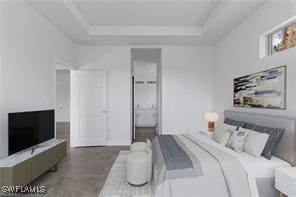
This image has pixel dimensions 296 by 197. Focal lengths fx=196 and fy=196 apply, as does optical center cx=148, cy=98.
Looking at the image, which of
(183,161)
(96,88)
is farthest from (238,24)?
(96,88)

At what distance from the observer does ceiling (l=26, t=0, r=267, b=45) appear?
11.4 ft

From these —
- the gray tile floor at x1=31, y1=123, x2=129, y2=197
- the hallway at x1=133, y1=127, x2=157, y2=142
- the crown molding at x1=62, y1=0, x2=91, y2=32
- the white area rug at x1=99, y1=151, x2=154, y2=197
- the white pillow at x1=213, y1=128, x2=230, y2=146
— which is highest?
the crown molding at x1=62, y1=0, x2=91, y2=32

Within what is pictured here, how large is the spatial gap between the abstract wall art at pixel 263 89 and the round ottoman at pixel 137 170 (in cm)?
208

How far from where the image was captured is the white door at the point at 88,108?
5.43 metres

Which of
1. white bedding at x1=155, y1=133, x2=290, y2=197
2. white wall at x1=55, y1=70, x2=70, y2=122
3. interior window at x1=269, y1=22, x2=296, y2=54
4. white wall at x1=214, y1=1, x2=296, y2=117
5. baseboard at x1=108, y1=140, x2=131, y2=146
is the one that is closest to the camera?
white bedding at x1=155, y1=133, x2=290, y2=197

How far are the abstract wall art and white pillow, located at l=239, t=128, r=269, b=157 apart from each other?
0.54 m

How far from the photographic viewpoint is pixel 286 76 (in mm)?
2686

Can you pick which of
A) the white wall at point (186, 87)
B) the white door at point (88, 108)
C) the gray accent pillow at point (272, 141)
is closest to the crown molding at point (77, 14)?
the white door at point (88, 108)

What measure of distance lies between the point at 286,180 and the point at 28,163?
10.0 feet

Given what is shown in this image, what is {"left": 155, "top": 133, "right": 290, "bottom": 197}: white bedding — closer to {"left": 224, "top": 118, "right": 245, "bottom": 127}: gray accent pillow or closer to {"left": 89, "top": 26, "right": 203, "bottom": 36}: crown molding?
{"left": 224, "top": 118, "right": 245, "bottom": 127}: gray accent pillow

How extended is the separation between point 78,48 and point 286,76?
4949mm

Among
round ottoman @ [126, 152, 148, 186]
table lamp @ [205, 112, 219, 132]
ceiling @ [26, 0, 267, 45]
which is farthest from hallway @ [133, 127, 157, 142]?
round ottoman @ [126, 152, 148, 186]

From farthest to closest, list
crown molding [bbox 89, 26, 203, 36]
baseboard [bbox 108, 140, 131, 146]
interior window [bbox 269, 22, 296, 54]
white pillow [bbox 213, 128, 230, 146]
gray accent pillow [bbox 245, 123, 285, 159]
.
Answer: baseboard [bbox 108, 140, 131, 146], crown molding [bbox 89, 26, 203, 36], white pillow [bbox 213, 128, 230, 146], interior window [bbox 269, 22, 296, 54], gray accent pillow [bbox 245, 123, 285, 159]

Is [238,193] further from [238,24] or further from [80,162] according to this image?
[238,24]
